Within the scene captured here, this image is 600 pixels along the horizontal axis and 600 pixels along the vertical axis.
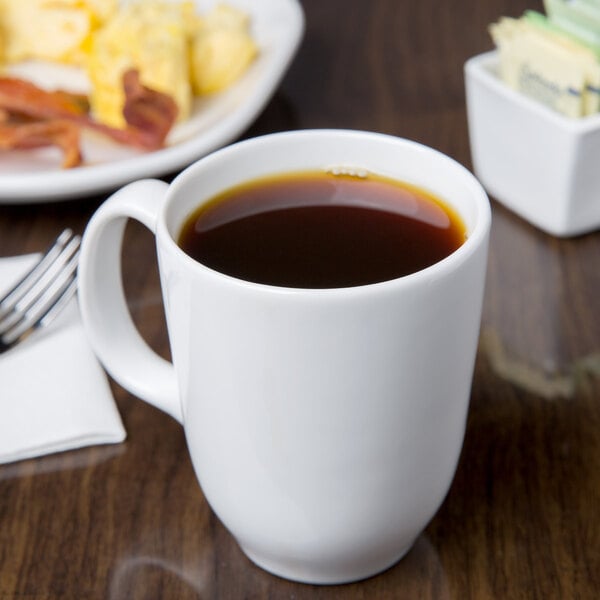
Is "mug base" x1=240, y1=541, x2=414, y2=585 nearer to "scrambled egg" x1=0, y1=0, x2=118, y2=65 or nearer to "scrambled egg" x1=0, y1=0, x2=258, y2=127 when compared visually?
"scrambled egg" x1=0, y1=0, x2=258, y2=127

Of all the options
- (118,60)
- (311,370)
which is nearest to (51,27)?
(118,60)

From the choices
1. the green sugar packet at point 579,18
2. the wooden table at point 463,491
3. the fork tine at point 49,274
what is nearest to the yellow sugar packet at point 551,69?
the green sugar packet at point 579,18

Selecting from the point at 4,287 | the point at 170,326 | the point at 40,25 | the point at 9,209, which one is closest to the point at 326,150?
the point at 170,326

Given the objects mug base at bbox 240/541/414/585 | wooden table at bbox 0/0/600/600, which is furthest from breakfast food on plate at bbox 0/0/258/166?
mug base at bbox 240/541/414/585

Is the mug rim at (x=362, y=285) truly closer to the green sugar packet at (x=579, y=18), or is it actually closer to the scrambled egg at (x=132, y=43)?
the green sugar packet at (x=579, y=18)

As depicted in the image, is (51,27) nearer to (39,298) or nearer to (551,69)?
(39,298)

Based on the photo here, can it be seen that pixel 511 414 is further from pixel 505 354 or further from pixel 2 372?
pixel 2 372

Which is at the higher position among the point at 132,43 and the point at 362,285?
the point at 362,285
